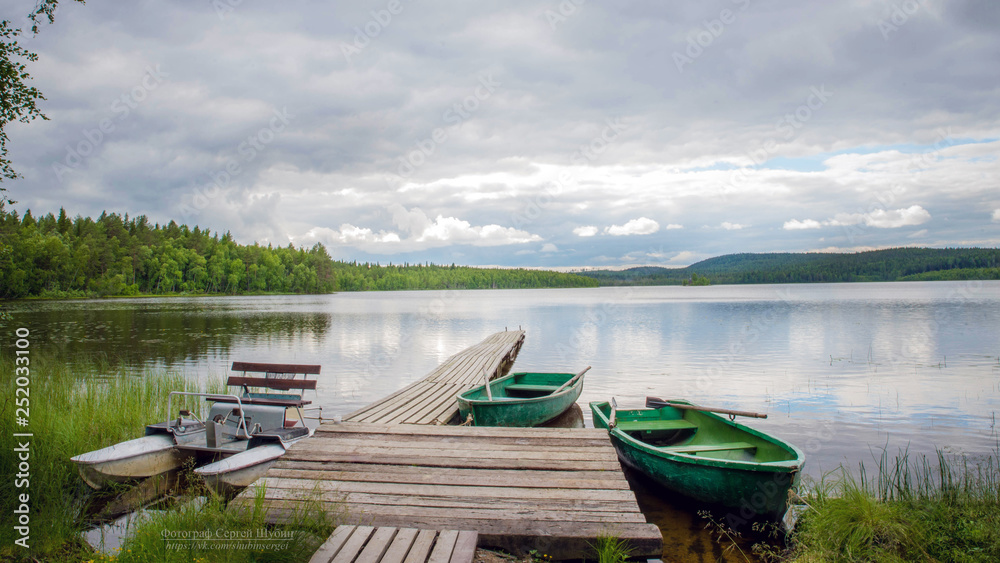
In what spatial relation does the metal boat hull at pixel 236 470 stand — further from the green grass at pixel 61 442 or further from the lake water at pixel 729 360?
the lake water at pixel 729 360

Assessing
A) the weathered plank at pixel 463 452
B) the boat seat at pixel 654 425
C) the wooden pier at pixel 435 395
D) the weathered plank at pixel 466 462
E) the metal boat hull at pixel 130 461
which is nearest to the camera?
the weathered plank at pixel 466 462

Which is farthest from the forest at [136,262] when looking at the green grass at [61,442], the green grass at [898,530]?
the green grass at [898,530]

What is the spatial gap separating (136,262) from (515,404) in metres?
101

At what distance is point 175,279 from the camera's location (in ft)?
319

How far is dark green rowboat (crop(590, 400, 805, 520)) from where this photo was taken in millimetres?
5906

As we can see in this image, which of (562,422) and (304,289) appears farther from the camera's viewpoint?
(304,289)

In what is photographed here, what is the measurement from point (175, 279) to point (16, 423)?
345 ft

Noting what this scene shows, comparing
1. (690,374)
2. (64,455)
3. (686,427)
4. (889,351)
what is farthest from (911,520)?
(889,351)

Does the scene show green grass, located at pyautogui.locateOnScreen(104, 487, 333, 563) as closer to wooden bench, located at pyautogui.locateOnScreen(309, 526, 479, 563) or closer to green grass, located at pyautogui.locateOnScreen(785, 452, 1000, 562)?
wooden bench, located at pyautogui.locateOnScreen(309, 526, 479, 563)

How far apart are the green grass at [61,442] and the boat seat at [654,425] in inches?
282

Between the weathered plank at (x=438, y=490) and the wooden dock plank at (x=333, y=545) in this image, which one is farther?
the weathered plank at (x=438, y=490)

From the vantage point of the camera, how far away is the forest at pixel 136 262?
68375 millimetres

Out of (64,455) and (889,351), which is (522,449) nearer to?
(64,455)

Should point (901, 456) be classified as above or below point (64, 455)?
below
